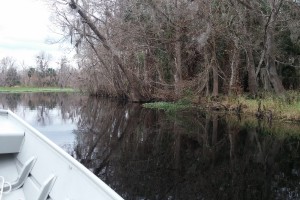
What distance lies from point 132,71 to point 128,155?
60.8ft

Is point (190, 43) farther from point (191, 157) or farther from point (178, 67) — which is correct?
point (191, 157)

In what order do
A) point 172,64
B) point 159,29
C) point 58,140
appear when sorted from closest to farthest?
1. point 58,140
2. point 159,29
3. point 172,64

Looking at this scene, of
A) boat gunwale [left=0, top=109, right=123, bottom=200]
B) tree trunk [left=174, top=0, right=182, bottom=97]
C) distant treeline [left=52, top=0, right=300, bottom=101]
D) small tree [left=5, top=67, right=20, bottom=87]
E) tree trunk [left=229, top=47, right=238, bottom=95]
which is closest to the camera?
boat gunwale [left=0, top=109, right=123, bottom=200]

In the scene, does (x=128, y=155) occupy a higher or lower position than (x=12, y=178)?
lower

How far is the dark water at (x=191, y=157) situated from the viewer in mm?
5922

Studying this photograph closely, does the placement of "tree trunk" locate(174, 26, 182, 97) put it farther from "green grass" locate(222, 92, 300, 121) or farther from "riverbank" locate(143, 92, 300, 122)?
"green grass" locate(222, 92, 300, 121)

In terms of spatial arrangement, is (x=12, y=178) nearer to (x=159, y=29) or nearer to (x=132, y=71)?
(x=159, y=29)

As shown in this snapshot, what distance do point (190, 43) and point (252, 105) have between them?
641 centimetres

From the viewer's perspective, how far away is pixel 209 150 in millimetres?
9242

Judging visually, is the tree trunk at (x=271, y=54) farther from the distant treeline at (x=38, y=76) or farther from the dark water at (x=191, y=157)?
the distant treeline at (x=38, y=76)

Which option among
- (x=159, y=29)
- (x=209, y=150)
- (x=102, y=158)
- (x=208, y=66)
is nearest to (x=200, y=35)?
(x=208, y=66)

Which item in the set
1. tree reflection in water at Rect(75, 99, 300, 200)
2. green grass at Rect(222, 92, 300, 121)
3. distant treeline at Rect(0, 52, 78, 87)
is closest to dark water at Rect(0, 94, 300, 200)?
tree reflection in water at Rect(75, 99, 300, 200)

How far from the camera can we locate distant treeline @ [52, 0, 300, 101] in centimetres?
2012

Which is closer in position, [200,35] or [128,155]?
[128,155]
